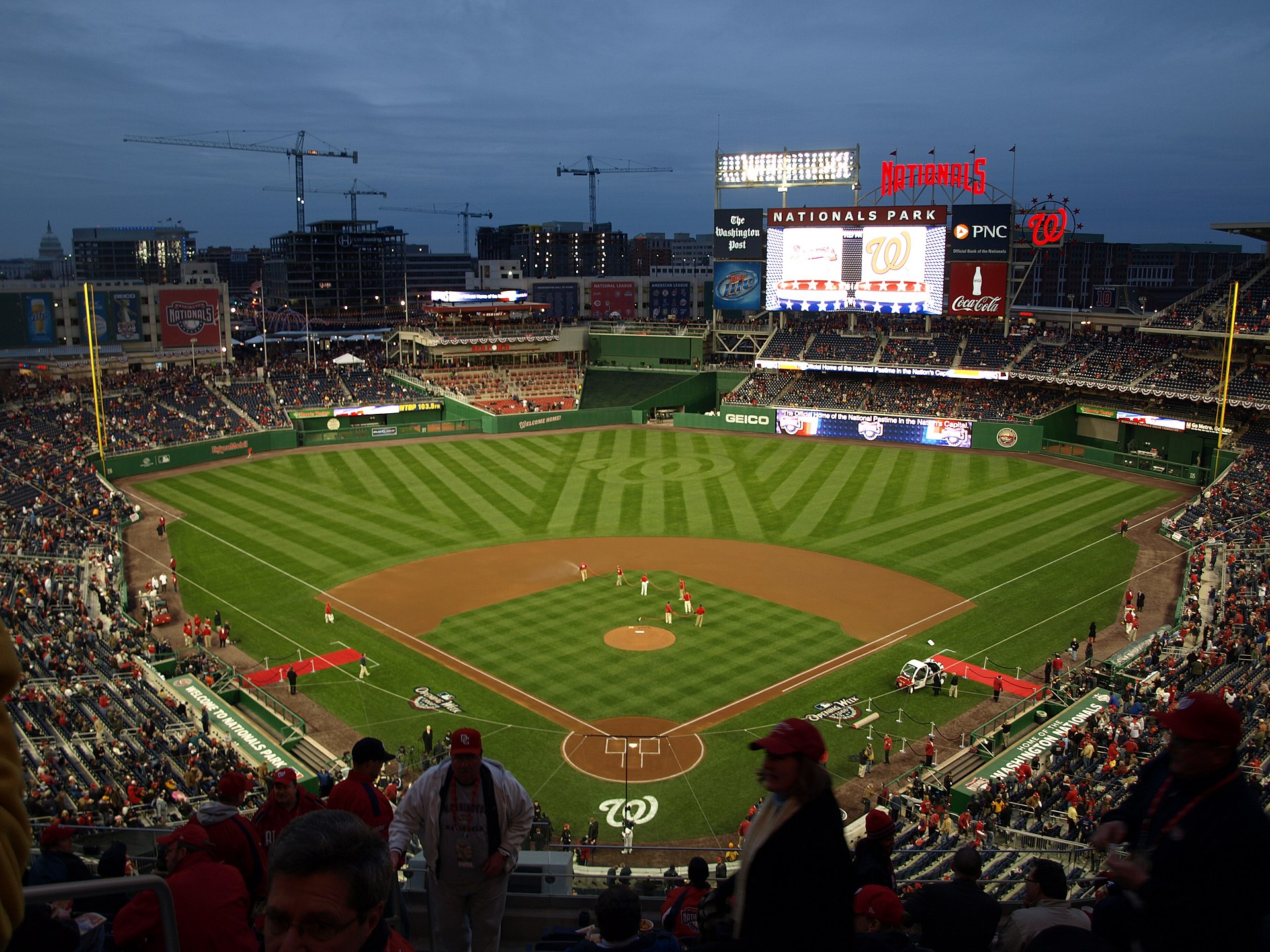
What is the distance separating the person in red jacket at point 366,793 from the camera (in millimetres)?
6738

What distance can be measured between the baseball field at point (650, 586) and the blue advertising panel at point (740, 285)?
52.5 feet

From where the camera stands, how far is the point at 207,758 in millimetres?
20391

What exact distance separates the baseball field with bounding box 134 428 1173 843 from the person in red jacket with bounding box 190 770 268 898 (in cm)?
1433

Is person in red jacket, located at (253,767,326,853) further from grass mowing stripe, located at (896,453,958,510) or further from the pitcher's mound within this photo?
grass mowing stripe, located at (896,453,958,510)

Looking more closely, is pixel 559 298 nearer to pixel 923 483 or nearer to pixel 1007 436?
pixel 1007 436

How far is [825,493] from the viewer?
155ft

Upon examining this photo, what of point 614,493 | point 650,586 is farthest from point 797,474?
point 650,586

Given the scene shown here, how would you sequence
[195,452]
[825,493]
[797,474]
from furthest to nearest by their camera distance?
[195,452] → [797,474] → [825,493]


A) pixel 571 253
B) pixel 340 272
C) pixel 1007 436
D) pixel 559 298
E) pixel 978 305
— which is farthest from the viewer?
pixel 571 253

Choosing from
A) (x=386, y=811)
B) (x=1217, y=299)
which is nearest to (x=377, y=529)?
(x=386, y=811)

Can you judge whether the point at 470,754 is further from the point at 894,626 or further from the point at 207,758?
the point at 894,626

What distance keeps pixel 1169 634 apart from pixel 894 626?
767cm

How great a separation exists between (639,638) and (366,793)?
22.9 meters

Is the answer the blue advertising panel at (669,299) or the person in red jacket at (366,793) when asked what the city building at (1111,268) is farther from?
the person in red jacket at (366,793)
